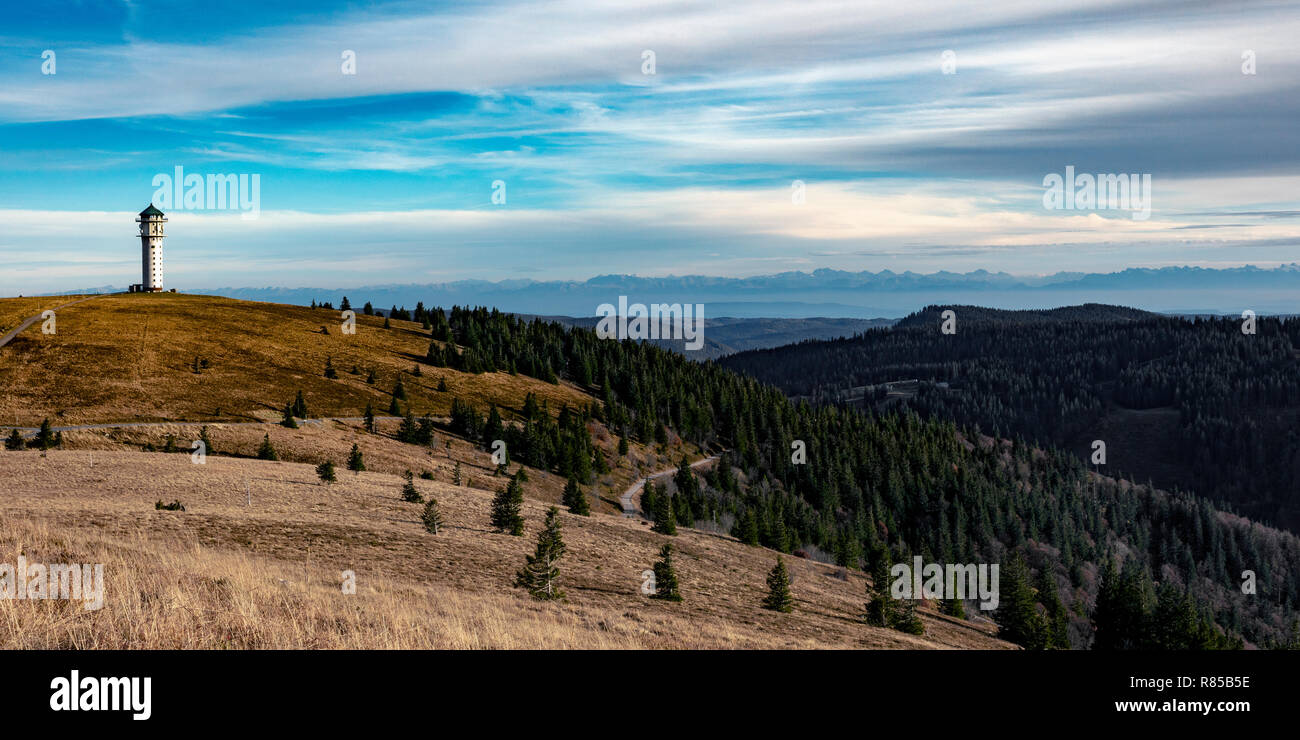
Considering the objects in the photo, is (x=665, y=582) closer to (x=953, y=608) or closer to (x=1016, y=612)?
(x=1016, y=612)

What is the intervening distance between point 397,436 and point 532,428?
15685mm

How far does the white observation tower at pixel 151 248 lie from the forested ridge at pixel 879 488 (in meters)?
→ 51.6

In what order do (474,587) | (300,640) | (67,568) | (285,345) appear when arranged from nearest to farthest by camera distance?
(300,640) → (67,568) → (474,587) → (285,345)

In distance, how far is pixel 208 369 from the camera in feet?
339

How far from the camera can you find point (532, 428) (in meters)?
94.3

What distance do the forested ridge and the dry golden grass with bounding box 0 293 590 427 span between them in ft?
31.4

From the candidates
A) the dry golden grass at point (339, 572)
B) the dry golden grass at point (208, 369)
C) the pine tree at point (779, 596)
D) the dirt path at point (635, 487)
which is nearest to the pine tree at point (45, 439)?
the dry golden grass at point (339, 572)

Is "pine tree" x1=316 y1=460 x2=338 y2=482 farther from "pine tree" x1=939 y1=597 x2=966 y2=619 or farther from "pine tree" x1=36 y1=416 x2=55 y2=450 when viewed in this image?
"pine tree" x1=939 y1=597 x2=966 y2=619

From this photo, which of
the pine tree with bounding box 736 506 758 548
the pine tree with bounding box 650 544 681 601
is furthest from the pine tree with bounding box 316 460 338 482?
the pine tree with bounding box 736 506 758 548

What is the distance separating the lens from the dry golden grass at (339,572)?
14000 millimetres

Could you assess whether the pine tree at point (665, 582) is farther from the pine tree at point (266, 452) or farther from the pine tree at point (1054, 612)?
the pine tree at point (1054, 612)
